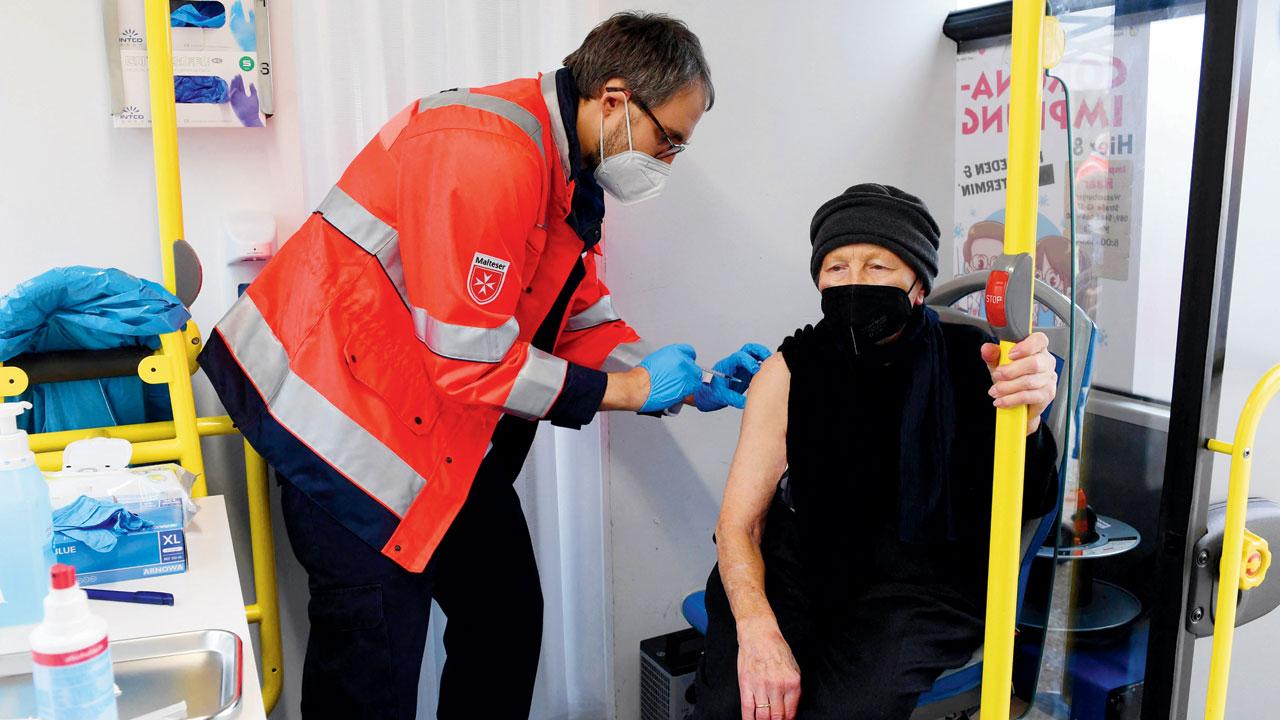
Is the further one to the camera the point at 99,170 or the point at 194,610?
the point at 99,170

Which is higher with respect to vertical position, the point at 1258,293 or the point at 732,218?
the point at 732,218

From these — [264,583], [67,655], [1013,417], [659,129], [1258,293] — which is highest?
[659,129]

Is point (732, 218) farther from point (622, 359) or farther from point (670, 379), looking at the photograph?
point (670, 379)

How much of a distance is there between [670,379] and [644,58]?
0.57 meters

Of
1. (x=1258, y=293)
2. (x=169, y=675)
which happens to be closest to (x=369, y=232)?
(x=169, y=675)

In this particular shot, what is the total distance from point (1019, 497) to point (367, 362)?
104cm

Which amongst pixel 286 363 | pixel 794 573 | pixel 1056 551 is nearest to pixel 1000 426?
pixel 1056 551

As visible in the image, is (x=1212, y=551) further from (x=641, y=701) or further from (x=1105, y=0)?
(x=641, y=701)

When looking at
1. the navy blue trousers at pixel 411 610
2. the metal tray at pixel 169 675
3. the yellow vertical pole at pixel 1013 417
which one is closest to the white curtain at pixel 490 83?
the navy blue trousers at pixel 411 610

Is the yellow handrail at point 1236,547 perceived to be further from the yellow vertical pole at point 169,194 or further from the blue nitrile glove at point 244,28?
the blue nitrile glove at point 244,28

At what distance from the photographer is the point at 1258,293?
4.68ft

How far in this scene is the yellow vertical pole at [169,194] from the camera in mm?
1706

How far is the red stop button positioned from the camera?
107 centimetres

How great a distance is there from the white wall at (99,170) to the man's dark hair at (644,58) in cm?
65
